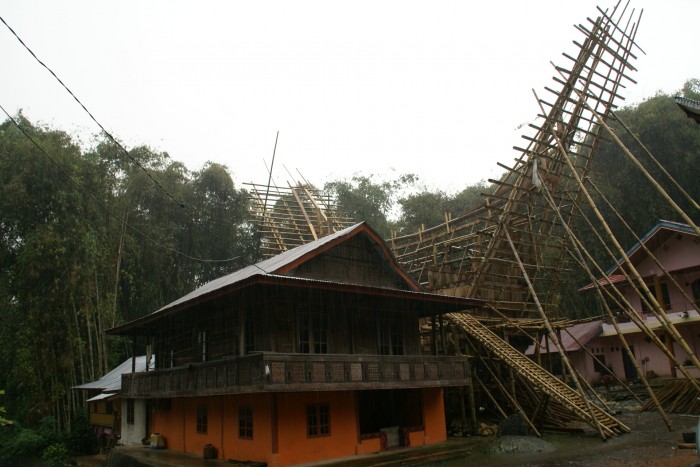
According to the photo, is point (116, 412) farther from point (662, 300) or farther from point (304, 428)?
point (662, 300)

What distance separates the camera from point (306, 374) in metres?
14.0

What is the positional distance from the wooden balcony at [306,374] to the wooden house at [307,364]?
33 mm

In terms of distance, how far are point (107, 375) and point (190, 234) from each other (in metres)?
13.0

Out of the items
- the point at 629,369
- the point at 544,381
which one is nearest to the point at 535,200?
the point at 544,381

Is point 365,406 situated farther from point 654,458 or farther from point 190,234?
point 190,234

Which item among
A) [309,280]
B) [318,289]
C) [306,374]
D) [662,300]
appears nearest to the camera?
[306,374]

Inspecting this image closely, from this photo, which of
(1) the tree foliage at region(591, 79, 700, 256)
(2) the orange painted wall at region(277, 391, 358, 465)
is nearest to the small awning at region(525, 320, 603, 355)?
(1) the tree foliage at region(591, 79, 700, 256)

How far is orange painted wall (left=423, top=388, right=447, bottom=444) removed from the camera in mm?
18062

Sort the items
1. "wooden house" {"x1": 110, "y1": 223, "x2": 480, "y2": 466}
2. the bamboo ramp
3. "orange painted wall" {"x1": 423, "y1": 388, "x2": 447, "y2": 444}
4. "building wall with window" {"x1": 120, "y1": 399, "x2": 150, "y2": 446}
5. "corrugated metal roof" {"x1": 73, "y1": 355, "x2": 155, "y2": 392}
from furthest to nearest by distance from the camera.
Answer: "corrugated metal roof" {"x1": 73, "y1": 355, "x2": 155, "y2": 392}, "building wall with window" {"x1": 120, "y1": 399, "x2": 150, "y2": 446}, "orange painted wall" {"x1": 423, "y1": 388, "x2": 447, "y2": 444}, the bamboo ramp, "wooden house" {"x1": 110, "y1": 223, "x2": 480, "y2": 466}

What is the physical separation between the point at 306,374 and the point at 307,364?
26 cm

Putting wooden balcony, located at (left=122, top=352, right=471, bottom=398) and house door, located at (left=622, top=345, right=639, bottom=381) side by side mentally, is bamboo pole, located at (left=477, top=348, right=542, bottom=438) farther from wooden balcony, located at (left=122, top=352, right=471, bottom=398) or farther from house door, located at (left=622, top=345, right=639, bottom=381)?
house door, located at (left=622, top=345, right=639, bottom=381)

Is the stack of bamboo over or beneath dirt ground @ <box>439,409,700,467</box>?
over

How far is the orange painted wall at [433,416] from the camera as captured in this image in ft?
59.3

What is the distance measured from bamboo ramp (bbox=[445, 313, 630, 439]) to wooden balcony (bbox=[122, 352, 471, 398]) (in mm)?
2051
